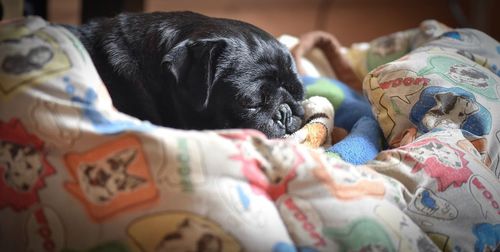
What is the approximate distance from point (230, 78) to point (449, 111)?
1.54ft

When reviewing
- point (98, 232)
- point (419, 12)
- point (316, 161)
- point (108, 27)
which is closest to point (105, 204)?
point (98, 232)

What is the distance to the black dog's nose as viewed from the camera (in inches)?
47.1

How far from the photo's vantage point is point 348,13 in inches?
128

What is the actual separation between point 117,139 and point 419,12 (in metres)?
2.81

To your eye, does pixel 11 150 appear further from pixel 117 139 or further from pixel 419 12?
pixel 419 12

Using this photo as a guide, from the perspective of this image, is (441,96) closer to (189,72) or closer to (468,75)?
(468,75)

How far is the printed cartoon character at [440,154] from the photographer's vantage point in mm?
956

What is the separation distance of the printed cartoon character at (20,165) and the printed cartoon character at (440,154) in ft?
2.07

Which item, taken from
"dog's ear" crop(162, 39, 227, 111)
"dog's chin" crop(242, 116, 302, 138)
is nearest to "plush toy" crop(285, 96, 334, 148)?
"dog's chin" crop(242, 116, 302, 138)

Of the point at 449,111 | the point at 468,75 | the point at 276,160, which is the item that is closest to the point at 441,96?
the point at 449,111

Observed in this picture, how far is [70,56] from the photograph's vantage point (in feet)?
2.79

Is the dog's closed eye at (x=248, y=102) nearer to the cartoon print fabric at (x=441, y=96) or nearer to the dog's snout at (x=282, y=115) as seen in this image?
the dog's snout at (x=282, y=115)

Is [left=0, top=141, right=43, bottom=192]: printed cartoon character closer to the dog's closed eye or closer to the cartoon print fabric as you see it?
the dog's closed eye

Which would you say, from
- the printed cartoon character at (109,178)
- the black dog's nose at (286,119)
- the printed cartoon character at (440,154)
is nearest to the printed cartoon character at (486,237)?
the printed cartoon character at (440,154)
